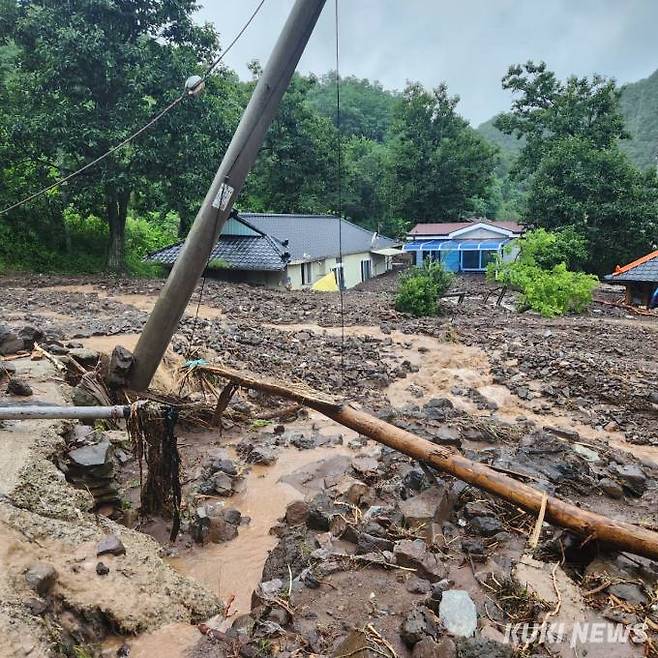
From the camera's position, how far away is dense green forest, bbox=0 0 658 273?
19594 mm

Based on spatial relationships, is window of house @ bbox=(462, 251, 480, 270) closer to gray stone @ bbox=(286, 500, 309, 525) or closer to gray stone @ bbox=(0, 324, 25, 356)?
gray stone @ bbox=(0, 324, 25, 356)

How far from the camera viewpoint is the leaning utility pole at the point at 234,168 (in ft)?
20.7

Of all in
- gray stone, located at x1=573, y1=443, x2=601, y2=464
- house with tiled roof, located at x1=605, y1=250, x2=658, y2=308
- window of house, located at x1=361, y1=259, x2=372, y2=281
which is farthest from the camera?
window of house, located at x1=361, y1=259, x2=372, y2=281

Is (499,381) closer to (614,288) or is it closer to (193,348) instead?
(193,348)

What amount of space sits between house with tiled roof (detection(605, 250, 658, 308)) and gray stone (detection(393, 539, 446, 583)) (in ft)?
70.4

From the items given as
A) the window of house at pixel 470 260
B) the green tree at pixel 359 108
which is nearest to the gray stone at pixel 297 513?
the window of house at pixel 470 260

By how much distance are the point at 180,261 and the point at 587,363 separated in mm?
10075

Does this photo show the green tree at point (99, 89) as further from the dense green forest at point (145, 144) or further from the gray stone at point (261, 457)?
the gray stone at point (261, 457)

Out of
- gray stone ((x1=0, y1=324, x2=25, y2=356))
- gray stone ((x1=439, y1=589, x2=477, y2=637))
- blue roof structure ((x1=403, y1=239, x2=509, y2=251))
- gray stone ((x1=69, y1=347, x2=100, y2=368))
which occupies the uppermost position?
blue roof structure ((x1=403, y1=239, x2=509, y2=251))

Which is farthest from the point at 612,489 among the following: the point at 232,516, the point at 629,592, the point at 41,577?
the point at 41,577

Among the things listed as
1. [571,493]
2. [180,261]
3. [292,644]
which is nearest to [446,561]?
[292,644]

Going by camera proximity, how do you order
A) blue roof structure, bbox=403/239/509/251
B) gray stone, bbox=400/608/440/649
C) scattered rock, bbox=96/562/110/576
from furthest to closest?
blue roof structure, bbox=403/239/509/251 < scattered rock, bbox=96/562/110/576 < gray stone, bbox=400/608/440/649

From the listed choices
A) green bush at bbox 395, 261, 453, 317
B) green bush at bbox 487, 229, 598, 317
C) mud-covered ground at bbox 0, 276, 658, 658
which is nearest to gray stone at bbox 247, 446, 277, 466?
mud-covered ground at bbox 0, 276, 658, 658

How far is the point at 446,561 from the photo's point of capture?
4.57 metres
